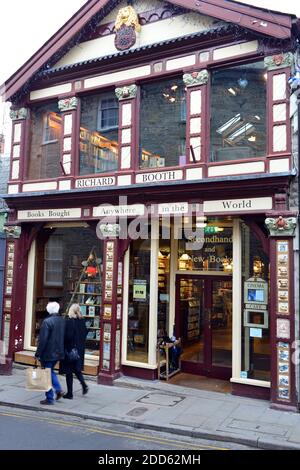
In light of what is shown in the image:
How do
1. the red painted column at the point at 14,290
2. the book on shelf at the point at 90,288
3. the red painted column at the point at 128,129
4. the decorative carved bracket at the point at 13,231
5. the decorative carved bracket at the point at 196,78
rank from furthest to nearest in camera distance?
the decorative carved bracket at the point at 13,231 → the red painted column at the point at 14,290 → the book on shelf at the point at 90,288 → the red painted column at the point at 128,129 → the decorative carved bracket at the point at 196,78

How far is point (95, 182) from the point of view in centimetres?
1123

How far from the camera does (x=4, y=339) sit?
39.7ft

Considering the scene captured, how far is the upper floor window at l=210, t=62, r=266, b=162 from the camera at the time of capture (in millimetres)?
9555

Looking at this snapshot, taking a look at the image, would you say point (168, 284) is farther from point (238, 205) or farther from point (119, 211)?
point (238, 205)

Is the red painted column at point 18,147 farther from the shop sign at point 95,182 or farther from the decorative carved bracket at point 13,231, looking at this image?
the shop sign at point 95,182

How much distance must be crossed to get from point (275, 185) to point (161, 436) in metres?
5.03

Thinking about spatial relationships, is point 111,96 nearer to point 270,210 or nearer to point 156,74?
point 156,74

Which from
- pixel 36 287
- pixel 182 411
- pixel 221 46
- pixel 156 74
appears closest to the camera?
pixel 182 411

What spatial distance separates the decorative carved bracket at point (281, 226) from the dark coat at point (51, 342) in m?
4.57

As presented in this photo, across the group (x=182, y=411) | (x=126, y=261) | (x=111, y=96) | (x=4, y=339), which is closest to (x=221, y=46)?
(x=111, y=96)

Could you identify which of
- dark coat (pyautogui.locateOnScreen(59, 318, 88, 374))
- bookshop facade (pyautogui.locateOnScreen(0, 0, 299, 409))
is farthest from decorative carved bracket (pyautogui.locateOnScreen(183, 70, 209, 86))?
dark coat (pyautogui.locateOnScreen(59, 318, 88, 374))

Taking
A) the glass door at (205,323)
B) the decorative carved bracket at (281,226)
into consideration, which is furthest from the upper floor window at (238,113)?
the glass door at (205,323)

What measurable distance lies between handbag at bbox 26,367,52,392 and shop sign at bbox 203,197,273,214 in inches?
180

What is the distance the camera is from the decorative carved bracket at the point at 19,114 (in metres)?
12.5
